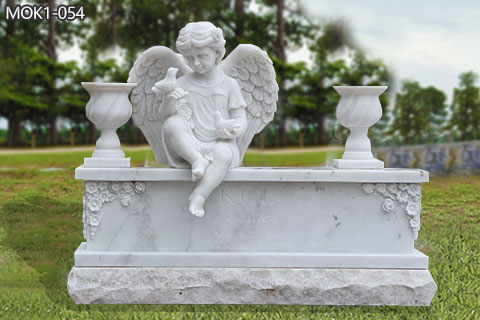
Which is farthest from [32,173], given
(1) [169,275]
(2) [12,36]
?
(1) [169,275]

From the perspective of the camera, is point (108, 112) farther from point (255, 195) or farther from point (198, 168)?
point (255, 195)

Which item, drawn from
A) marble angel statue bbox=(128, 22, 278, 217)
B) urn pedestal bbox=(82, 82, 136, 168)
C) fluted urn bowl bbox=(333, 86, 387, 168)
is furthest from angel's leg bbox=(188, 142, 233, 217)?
fluted urn bowl bbox=(333, 86, 387, 168)

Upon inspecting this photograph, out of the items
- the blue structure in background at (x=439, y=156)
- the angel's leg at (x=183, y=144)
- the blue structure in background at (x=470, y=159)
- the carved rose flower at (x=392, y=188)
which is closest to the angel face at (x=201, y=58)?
the angel's leg at (x=183, y=144)

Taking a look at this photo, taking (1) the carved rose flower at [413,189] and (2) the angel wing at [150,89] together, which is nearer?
(1) the carved rose flower at [413,189]

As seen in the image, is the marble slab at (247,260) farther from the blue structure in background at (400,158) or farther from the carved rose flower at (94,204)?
the blue structure in background at (400,158)

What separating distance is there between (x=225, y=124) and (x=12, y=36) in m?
6.76

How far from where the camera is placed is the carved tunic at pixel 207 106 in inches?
165

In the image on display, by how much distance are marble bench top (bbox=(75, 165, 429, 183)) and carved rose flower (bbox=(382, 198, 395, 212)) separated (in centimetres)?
→ 16

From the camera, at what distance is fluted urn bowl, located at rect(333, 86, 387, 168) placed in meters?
4.36

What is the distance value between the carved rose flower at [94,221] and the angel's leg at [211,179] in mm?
Answer: 746

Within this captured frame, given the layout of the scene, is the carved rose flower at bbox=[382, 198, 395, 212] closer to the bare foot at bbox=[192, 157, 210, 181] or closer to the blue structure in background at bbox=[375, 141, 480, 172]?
the bare foot at bbox=[192, 157, 210, 181]

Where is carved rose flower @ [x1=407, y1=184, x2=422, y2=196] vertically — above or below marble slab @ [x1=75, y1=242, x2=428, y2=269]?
above

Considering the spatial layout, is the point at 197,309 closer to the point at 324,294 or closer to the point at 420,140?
the point at 324,294

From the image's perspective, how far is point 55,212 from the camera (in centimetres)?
793
